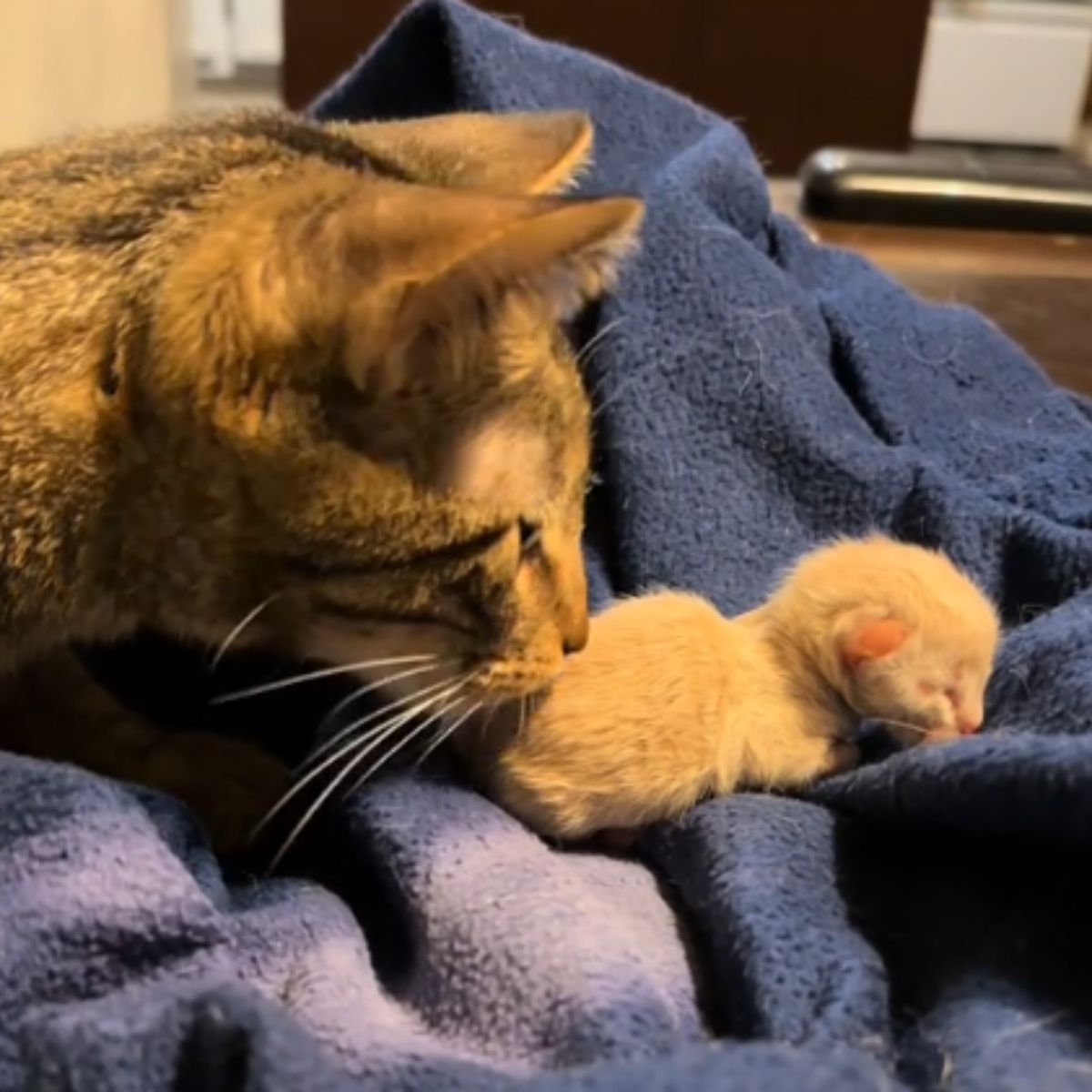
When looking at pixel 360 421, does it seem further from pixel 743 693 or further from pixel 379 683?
pixel 743 693

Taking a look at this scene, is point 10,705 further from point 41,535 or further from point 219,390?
point 219,390

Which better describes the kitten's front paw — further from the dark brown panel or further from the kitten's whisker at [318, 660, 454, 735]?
the dark brown panel

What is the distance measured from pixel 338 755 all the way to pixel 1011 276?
98 cm

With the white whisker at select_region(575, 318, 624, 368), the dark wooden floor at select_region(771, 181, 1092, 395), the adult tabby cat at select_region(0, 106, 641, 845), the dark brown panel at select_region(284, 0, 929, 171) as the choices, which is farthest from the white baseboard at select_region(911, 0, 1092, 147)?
the adult tabby cat at select_region(0, 106, 641, 845)

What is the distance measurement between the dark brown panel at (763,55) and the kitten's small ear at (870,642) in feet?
7.41

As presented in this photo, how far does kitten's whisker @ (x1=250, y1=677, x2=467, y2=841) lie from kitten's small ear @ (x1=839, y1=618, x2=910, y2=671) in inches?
8.7

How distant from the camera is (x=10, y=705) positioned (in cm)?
87

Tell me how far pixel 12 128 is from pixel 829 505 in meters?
0.82

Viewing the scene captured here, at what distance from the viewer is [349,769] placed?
2.65 ft

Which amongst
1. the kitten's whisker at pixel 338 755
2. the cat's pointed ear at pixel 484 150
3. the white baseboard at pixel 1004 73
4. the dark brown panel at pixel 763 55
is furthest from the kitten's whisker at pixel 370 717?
the white baseboard at pixel 1004 73

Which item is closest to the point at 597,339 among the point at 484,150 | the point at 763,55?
the point at 484,150

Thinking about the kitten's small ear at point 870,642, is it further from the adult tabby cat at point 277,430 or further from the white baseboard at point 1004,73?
the white baseboard at point 1004,73

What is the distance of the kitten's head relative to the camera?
34.5 inches

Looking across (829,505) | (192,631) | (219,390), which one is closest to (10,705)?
(192,631)
